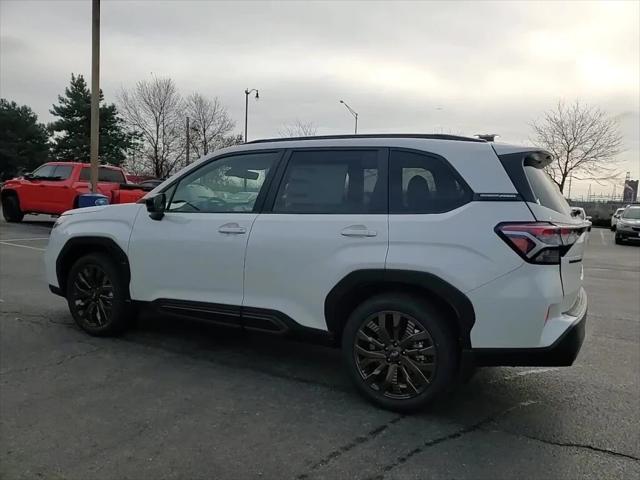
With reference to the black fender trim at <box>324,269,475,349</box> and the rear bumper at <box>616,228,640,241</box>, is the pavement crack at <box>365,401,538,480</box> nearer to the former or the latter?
the black fender trim at <box>324,269,475,349</box>

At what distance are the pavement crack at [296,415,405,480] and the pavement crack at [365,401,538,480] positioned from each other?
0.27m

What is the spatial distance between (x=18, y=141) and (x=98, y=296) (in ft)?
183

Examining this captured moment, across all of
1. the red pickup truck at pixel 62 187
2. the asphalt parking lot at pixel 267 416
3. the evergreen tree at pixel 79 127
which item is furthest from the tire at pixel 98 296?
the evergreen tree at pixel 79 127

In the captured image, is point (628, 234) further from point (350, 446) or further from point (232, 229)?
point (350, 446)

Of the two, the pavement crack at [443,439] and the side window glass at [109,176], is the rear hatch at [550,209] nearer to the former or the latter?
the pavement crack at [443,439]

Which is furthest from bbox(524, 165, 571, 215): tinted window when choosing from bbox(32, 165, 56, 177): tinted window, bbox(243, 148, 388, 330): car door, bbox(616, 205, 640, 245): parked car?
bbox(616, 205, 640, 245): parked car

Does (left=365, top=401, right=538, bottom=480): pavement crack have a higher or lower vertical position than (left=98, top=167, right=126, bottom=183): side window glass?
lower

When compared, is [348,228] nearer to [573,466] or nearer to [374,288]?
[374,288]

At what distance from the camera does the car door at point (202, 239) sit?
4242 millimetres

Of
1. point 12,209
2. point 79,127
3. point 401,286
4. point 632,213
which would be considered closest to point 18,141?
point 79,127

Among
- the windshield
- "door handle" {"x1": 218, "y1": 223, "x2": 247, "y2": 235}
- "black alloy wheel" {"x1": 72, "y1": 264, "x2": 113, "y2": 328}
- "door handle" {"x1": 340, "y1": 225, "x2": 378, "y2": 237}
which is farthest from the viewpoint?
the windshield

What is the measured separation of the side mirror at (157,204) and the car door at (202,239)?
1.9 inches

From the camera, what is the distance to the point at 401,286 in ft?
12.1

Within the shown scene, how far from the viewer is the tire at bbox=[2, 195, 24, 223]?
17.5m
